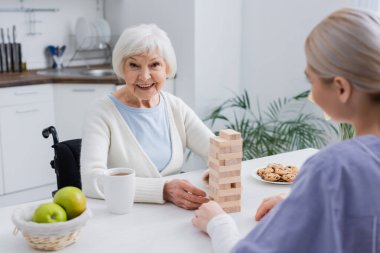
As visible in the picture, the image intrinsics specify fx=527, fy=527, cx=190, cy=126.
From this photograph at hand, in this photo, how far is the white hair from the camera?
74.8 inches

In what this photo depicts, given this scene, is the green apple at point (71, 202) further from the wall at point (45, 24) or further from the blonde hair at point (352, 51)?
the wall at point (45, 24)

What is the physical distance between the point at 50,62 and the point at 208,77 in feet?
4.11

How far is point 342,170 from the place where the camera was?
893 millimetres

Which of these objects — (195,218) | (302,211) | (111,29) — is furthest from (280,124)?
(302,211)

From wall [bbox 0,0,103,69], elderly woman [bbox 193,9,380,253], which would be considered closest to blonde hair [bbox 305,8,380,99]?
elderly woman [bbox 193,9,380,253]

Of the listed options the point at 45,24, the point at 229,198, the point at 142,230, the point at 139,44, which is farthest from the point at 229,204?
the point at 45,24

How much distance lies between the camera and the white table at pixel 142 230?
4.11ft

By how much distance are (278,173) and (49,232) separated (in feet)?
2.72

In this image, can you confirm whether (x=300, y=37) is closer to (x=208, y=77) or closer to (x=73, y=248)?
(x=208, y=77)

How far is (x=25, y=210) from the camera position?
1271 mm

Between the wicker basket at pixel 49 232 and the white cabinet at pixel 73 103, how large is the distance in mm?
2258

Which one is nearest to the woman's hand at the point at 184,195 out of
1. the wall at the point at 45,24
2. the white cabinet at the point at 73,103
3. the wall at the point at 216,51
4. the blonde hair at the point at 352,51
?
the blonde hair at the point at 352,51

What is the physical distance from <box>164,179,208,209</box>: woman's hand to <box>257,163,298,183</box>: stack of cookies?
29 centimetres

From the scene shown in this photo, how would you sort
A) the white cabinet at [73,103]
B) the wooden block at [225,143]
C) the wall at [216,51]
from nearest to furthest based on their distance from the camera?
the wooden block at [225,143] → the white cabinet at [73,103] → the wall at [216,51]
